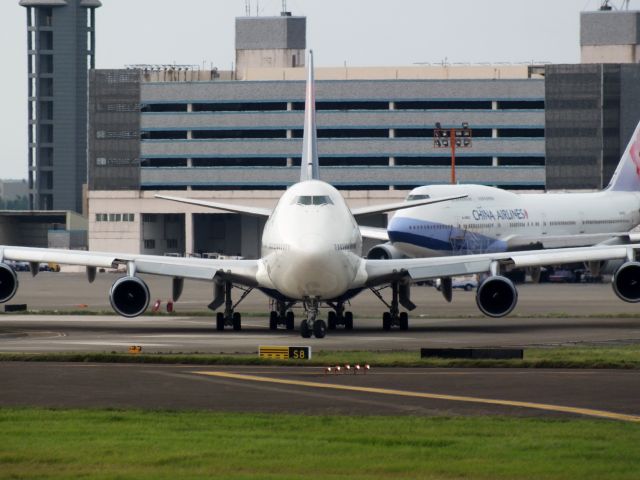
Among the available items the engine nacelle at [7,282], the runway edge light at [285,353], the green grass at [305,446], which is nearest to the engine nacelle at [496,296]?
the runway edge light at [285,353]

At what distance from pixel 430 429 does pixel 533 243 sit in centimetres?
8703

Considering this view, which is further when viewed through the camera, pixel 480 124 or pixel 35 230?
pixel 35 230

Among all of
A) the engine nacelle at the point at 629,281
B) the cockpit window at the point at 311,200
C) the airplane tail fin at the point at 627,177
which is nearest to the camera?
the cockpit window at the point at 311,200

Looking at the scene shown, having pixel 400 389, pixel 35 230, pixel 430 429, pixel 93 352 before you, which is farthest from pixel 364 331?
pixel 35 230

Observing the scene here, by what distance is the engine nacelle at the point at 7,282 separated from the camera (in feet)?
166

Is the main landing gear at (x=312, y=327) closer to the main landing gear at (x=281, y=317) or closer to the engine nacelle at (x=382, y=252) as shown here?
the main landing gear at (x=281, y=317)

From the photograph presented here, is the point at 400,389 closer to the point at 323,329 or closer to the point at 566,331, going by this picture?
the point at 323,329

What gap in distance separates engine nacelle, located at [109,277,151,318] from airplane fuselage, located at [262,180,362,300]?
13.4ft

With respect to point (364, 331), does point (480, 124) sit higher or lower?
higher

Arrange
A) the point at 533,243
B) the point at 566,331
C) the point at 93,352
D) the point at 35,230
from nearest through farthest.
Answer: the point at 93,352
the point at 566,331
the point at 533,243
the point at 35,230

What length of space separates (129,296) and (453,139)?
8504 centimetres

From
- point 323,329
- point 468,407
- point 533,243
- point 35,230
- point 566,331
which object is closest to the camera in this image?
point 468,407

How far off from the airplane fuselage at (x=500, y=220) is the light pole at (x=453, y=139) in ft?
62.5

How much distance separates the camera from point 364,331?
168ft
